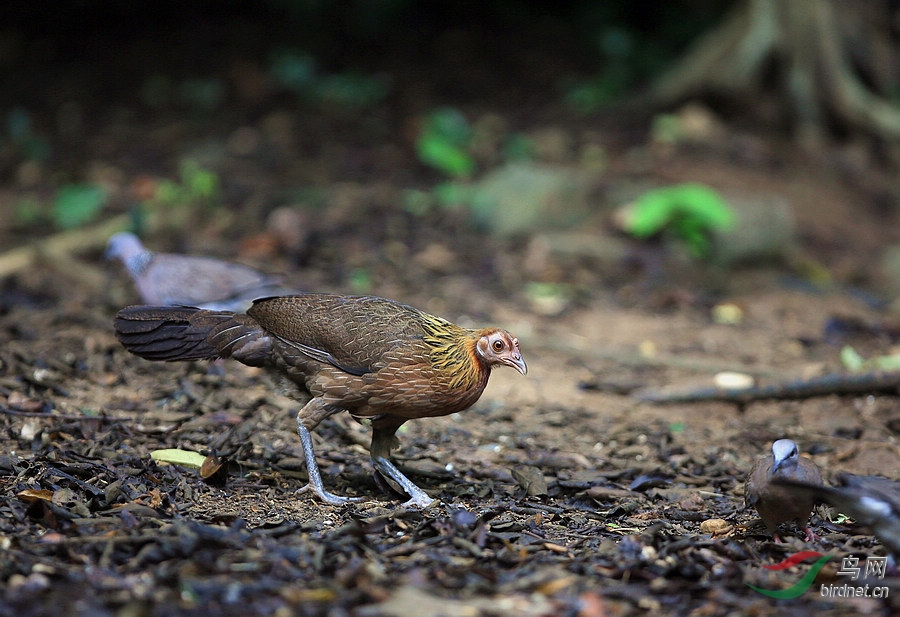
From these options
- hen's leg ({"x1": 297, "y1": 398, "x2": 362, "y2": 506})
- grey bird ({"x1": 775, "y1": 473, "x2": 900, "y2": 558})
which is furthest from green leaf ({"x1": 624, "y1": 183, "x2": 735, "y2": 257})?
grey bird ({"x1": 775, "y1": 473, "x2": 900, "y2": 558})

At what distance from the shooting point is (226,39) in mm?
15414

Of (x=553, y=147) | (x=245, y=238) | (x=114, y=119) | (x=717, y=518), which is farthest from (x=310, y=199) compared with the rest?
(x=717, y=518)

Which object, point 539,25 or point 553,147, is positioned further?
point 539,25

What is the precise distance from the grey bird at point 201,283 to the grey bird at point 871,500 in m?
4.11

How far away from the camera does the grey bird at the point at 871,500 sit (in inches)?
140

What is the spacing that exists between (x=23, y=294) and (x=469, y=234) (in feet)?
15.3

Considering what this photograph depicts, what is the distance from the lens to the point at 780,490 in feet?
12.8

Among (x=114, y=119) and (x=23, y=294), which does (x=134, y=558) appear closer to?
(x=23, y=294)

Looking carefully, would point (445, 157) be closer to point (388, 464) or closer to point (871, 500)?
point (388, 464)

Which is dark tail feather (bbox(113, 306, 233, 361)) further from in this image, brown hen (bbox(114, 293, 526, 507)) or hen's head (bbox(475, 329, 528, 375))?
hen's head (bbox(475, 329, 528, 375))

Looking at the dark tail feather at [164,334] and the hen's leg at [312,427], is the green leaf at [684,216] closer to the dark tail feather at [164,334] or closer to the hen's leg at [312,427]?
the hen's leg at [312,427]

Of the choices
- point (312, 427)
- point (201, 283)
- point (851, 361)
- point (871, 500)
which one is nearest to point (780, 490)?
A: point (871, 500)

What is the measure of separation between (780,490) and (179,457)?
9.54ft

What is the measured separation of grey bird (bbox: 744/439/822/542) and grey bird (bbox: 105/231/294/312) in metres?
3.74
